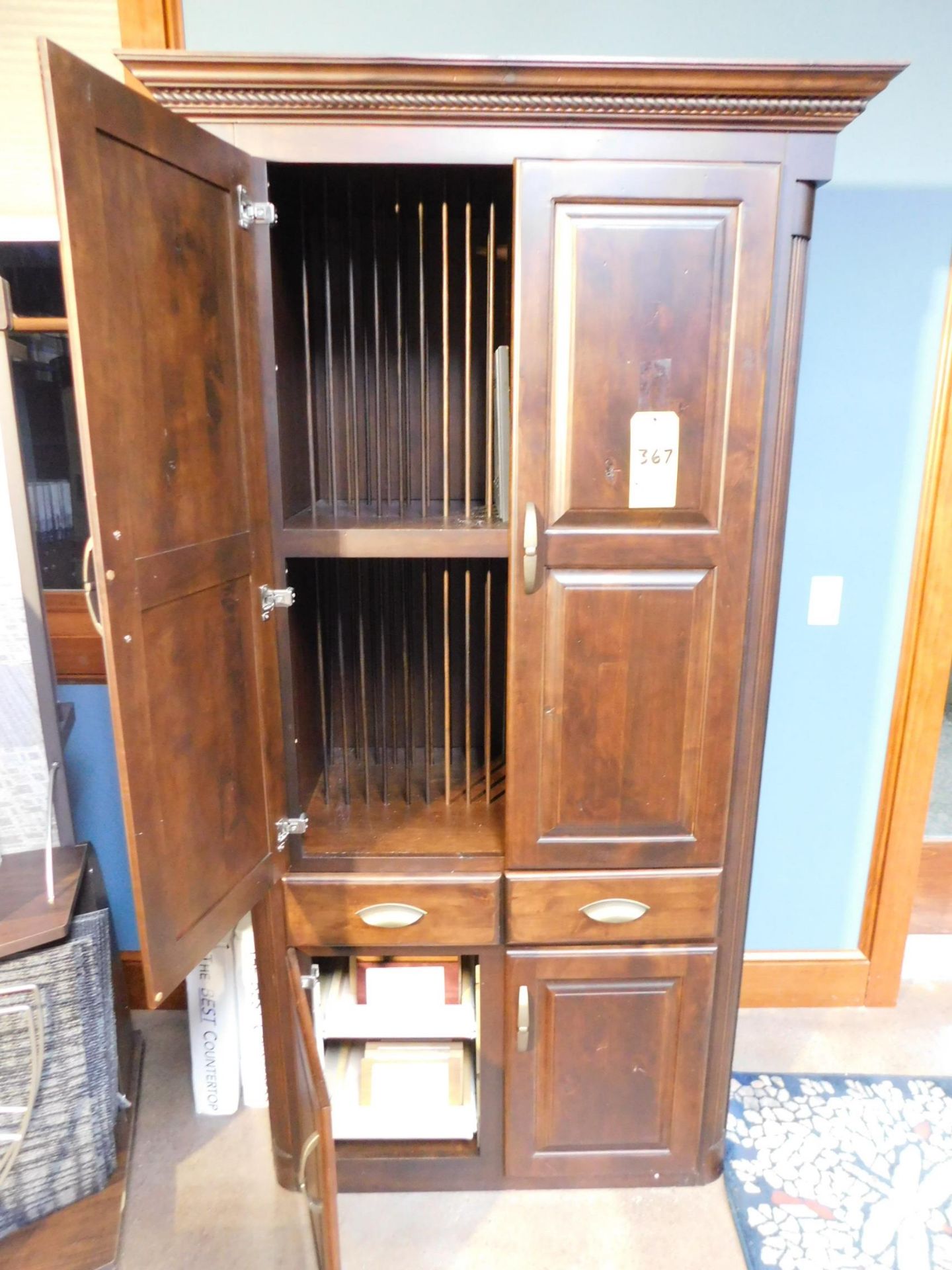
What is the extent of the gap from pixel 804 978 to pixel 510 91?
1928 millimetres

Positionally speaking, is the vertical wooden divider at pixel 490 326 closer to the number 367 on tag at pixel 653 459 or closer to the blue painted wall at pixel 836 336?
the number 367 on tag at pixel 653 459

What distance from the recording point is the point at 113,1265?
134 cm

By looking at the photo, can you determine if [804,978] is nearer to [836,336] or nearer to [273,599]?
[836,336]

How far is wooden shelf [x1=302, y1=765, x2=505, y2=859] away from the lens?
4.37 feet

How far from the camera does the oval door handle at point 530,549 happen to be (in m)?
1.14

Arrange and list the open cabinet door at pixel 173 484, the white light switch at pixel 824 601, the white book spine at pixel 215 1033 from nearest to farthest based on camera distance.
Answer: the open cabinet door at pixel 173 484
the white book spine at pixel 215 1033
the white light switch at pixel 824 601

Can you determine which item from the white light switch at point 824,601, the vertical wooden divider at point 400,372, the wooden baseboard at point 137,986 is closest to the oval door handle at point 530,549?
the vertical wooden divider at point 400,372

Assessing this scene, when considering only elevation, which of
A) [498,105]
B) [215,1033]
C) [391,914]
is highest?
[498,105]

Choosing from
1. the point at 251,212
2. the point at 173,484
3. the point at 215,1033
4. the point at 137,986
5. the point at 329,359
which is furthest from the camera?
the point at 137,986

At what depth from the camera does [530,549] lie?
115 cm

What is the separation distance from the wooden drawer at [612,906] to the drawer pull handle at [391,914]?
0.51 feet

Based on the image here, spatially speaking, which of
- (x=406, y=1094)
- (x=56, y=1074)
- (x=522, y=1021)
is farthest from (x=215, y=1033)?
(x=522, y=1021)

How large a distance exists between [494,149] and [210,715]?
854 millimetres

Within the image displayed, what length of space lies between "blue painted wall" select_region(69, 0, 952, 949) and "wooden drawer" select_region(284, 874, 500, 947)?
763 millimetres
